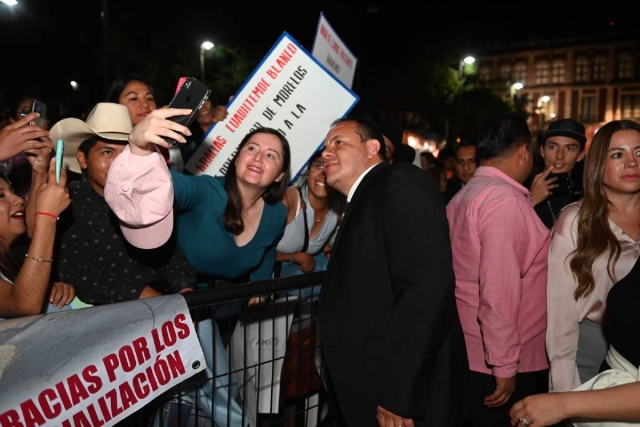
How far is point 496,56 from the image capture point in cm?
9900

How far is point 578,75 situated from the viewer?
91.7 metres

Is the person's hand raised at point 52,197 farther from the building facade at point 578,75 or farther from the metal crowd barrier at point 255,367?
the building facade at point 578,75

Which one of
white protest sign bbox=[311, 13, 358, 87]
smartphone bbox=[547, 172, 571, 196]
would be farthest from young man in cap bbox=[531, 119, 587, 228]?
white protest sign bbox=[311, 13, 358, 87]

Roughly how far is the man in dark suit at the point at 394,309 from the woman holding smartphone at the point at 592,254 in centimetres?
89

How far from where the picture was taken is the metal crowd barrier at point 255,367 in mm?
3010

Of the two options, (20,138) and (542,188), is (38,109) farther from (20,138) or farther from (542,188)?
(542,188)

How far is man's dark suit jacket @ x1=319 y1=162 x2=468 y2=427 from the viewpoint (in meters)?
2.43

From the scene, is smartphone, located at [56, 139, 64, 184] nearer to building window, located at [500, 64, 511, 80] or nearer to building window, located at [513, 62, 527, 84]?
building window, located at [513, 62, 527, 84]

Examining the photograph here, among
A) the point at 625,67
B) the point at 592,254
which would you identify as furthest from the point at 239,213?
the point at 625,67

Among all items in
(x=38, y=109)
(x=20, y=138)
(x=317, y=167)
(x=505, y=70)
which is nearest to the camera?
(x=20, y=138)

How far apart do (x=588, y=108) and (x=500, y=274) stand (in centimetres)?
9717

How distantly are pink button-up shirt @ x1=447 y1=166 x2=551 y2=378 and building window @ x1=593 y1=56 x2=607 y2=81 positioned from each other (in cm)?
9773

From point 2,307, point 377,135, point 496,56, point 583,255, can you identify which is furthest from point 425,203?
point 496,56

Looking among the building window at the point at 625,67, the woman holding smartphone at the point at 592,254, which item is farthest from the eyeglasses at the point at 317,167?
the building window at the point at 625,67
